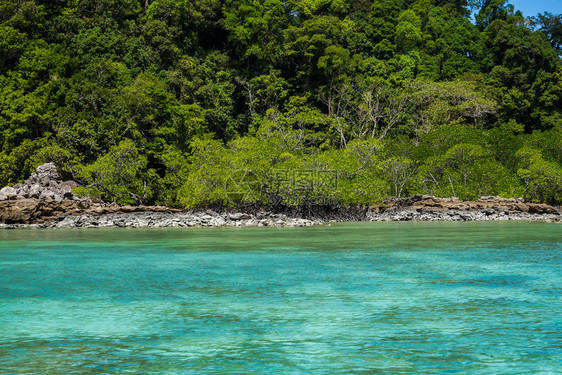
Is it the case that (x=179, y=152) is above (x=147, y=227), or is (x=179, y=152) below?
above

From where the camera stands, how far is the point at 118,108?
37.2 m

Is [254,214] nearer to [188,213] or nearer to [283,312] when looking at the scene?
[188,213]

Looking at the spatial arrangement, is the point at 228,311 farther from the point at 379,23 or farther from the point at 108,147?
the point at 379,23

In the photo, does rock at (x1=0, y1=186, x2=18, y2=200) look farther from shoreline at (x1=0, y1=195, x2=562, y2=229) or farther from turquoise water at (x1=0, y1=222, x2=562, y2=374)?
turquoise water at (x1=0, y1=222, x2=562, y2=374)

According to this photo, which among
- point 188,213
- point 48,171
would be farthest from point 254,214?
point 48,171

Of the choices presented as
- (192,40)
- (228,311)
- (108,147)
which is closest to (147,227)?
(108,147)

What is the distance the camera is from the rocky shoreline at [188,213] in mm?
26562

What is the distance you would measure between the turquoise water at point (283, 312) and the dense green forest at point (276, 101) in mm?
16423

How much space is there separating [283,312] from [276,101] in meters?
40.8

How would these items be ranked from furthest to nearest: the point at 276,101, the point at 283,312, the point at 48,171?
the point at 276,101 < the point at 48,171 < the point at 283,312

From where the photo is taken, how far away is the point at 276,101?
1864 inches

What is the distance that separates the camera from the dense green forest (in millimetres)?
33344

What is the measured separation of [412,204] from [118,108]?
20771mm

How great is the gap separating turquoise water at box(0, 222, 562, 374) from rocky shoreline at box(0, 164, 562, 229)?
11.4m
